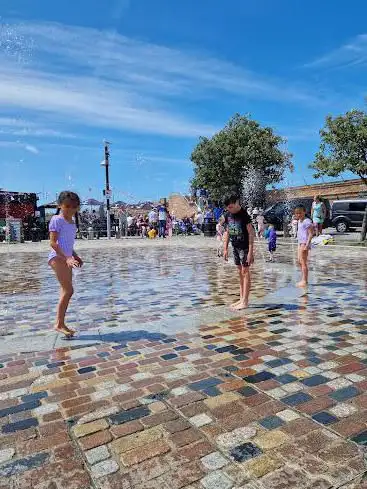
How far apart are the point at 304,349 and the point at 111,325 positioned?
2.39 meters

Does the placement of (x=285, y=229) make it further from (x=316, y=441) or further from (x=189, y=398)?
(x=316, y=441)

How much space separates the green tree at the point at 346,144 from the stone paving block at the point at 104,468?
1718cm

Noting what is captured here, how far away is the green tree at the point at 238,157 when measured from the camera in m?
41.0

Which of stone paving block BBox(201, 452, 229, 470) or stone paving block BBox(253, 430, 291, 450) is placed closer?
stone paving block BBox(201, 452, 229, 470)

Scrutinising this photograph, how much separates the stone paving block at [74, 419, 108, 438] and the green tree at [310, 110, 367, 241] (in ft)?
55.3

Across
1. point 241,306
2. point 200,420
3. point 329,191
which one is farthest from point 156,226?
point 200,420

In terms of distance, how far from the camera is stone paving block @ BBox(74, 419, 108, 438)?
9.13 ft

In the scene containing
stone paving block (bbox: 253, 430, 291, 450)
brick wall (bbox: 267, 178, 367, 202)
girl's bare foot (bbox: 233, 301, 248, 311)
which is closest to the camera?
stone paving block (bbox: 253, 430, 291, 450)

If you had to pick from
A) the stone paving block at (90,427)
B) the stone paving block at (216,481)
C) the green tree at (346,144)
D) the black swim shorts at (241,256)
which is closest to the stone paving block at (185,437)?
the stone paving block at (216,481)

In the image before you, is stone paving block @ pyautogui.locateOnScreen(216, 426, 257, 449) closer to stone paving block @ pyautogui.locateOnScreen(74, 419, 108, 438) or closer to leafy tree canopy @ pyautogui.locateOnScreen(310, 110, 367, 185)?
stone paving block @ pyautogui.locateOnScreen(74, 419, 108, 438)

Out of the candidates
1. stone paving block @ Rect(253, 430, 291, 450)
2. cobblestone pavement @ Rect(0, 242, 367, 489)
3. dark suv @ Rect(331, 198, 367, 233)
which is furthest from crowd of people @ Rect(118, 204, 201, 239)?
stone paving block @ Rect(253, 430, 291, 450)

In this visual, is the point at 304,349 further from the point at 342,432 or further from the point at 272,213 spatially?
the point at 272,213

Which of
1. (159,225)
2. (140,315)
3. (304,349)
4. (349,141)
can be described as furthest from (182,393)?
(159,225)

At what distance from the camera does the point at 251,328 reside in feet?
16.9
